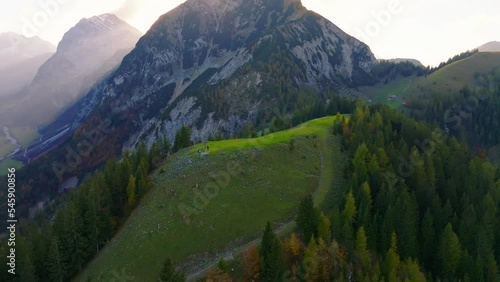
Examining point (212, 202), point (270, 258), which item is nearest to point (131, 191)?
point (212, 202)

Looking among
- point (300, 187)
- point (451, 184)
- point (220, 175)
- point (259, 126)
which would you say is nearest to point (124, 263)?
point (220, 175)

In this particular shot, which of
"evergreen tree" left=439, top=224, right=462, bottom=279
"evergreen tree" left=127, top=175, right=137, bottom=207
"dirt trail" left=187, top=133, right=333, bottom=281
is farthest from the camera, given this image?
"evergreen tree" left=127, top=175, right=137, bottom=207

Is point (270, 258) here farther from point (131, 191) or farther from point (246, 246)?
point (131, 191)

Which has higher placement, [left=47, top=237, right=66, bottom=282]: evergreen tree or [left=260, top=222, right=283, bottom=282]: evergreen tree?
[left=47, top=237, right=66, bottom=282]: evergreen tree

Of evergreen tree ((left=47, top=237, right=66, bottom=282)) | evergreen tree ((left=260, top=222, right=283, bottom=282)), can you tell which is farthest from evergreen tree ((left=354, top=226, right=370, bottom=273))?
evergreen tree ((left=47, top=237, right=66, bottom=282))

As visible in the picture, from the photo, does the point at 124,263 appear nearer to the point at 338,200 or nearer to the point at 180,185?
the point at 180,185

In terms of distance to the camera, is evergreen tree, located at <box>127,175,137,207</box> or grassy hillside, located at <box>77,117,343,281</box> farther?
evergreen tree, located at <box>127,175,137,207</box>

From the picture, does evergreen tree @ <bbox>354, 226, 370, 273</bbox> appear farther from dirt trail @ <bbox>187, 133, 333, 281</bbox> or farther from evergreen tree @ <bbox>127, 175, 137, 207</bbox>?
evergreen tree @ <bbox>127, 175, 137, 207</bbox>

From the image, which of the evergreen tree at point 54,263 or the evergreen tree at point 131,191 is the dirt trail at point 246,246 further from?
the evergreen tree at point 54,263

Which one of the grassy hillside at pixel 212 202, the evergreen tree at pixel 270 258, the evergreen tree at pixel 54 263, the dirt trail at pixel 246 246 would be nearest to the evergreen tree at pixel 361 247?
the dirt trail at pixel 246 246
